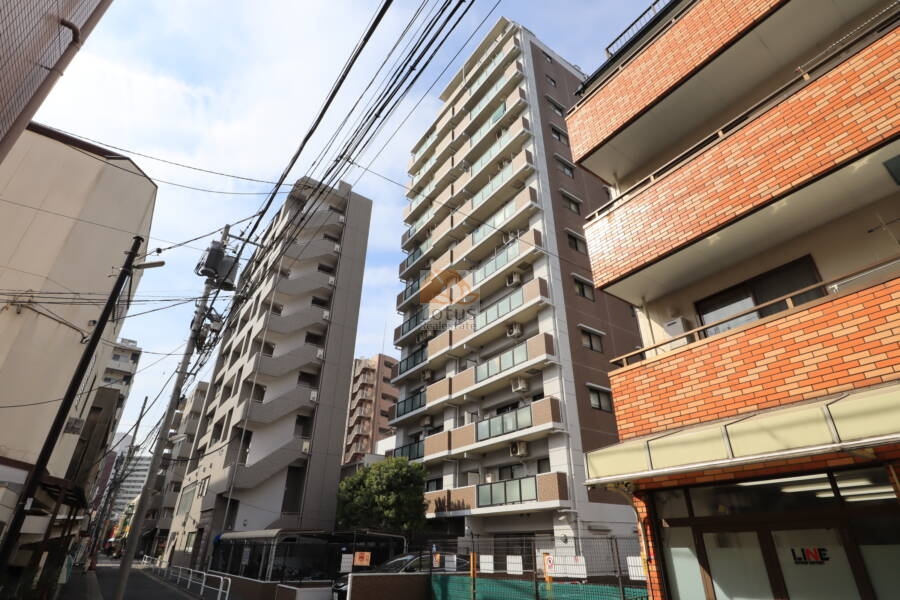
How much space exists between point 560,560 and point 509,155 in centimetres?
2005

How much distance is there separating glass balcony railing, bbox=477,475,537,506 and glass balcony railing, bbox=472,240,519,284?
10031mm

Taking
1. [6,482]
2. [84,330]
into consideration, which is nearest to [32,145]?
[84,330]


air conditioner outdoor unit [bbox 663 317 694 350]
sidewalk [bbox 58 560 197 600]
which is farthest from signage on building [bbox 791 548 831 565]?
sidewalk [bbox 58 560 197 600]

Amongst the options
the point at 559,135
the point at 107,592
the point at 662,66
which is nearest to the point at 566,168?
the point at 559,135

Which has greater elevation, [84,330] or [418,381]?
[418,381]

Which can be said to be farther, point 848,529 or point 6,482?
point 6,482

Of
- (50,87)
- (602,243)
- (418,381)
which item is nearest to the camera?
(50,87)

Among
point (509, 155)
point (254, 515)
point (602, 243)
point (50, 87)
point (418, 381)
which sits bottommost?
point (254, 515)

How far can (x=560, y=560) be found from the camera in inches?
579

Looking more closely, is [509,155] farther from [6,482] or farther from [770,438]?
[6,482]

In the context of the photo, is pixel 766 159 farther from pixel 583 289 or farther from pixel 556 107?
pixel 556 107

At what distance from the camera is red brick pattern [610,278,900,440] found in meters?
5.24

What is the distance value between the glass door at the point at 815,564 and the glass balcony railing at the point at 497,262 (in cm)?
1664

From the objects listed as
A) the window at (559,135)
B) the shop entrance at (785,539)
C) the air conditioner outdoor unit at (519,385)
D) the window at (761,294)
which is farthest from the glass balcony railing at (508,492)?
the window at (559,135)
